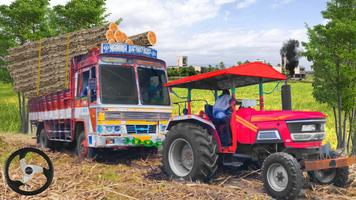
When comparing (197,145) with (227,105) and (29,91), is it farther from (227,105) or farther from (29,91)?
(29,91)

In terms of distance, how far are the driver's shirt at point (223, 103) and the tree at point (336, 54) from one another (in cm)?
779

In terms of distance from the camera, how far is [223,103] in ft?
25.5

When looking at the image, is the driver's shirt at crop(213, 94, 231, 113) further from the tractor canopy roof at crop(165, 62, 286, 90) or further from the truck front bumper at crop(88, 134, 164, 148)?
the truck front bumper at crop(88, 134, 164, 148)

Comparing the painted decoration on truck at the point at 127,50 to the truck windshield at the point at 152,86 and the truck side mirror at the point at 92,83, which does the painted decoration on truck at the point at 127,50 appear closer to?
the truck windshield at the point at 152,86

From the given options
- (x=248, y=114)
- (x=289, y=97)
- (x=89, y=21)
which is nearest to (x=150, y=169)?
(x=248, y=114)

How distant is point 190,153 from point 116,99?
2880 mm

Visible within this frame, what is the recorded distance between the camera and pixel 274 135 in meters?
6.90

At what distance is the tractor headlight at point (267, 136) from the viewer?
22.5ft

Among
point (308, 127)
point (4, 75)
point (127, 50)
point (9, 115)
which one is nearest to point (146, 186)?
point (308, 127)

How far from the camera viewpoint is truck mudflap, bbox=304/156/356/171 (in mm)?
6465

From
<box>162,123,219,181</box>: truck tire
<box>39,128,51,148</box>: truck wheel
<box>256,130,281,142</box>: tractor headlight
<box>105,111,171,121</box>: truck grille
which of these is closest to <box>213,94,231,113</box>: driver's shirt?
<box>162,123,219,181</box>: truck tire

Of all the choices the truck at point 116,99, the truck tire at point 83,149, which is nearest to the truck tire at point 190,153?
the truck at point 116,99

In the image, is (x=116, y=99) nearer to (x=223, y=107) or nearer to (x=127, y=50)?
(x=127, y=50)

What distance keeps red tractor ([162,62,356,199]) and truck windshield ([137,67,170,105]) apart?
216 centimetres
